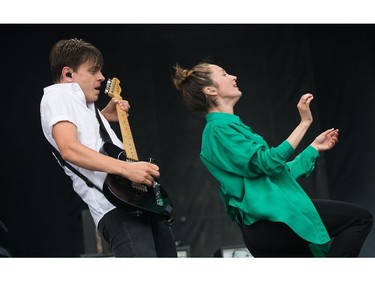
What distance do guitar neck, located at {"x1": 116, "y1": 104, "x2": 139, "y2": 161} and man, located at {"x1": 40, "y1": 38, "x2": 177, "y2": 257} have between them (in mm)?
41

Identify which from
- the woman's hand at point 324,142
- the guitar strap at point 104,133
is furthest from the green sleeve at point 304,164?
the guitar strap at point 104,133

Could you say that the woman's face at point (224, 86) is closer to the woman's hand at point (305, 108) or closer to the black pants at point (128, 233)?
the woman's hand at point (305, 108)

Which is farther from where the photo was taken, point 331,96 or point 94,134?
point 331,96

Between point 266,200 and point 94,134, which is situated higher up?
point 94,134

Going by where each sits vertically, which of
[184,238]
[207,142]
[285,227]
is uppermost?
[207,142]

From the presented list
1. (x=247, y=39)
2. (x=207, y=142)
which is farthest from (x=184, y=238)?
(x=207, y=142)

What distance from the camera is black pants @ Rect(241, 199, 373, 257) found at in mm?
2381

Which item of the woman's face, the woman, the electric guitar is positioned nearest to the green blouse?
the woman

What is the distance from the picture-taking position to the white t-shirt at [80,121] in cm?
229

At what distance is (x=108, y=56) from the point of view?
6.04 meters

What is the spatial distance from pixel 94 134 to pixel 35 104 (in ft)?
12.4

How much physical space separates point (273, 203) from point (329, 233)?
25cm

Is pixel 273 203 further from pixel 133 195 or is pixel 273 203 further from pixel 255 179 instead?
pixel 133 195

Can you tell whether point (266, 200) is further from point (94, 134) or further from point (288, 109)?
point (288, 109)
